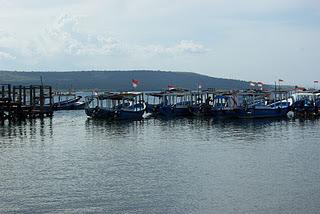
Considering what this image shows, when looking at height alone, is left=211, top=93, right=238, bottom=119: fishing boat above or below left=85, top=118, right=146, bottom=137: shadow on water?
above

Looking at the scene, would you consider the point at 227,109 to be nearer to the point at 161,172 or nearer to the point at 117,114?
the point at 117,114

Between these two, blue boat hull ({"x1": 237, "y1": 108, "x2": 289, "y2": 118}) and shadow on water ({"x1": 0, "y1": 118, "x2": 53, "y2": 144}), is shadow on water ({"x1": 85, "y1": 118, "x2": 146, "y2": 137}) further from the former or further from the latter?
blue boat hull ({"x1": 237, "y1": 108, "x2": 289, "y2": 118})

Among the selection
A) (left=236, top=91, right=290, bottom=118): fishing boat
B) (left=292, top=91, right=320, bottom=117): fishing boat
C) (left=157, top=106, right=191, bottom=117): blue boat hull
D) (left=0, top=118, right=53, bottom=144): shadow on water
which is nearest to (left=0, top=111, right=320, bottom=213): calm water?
(left=0, top=118, right=53, bottom=144): shadow on water

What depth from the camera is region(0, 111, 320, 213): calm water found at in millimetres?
30000

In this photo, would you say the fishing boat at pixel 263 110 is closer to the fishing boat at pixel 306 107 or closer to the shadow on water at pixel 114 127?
the fishing boat at pixel 306 107

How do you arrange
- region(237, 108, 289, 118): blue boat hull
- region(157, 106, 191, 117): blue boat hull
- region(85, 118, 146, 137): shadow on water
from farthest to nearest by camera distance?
region(157, 106, 191, 117): blue boat hull → region(237, 108, 289, 118): blue boat hull → region(85, 118, 146, 137): shadow on water

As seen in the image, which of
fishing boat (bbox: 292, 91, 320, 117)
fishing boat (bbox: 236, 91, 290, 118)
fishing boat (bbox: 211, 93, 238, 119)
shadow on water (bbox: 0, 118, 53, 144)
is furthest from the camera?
fishing boat (bbox: 292, 91, 320, 117)

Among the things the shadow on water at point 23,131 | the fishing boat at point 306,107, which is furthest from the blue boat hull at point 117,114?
the fishing boat at point 306,107

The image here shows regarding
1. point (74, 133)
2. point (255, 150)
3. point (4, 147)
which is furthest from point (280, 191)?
point (74, 133)

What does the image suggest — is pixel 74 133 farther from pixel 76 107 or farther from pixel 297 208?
pixel 76 107

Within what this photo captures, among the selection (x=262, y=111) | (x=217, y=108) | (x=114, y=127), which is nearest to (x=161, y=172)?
(x=114, y=127)

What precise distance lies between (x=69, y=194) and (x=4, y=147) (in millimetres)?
24836

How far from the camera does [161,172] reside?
39.3 meters

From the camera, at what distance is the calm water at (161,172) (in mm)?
30000
